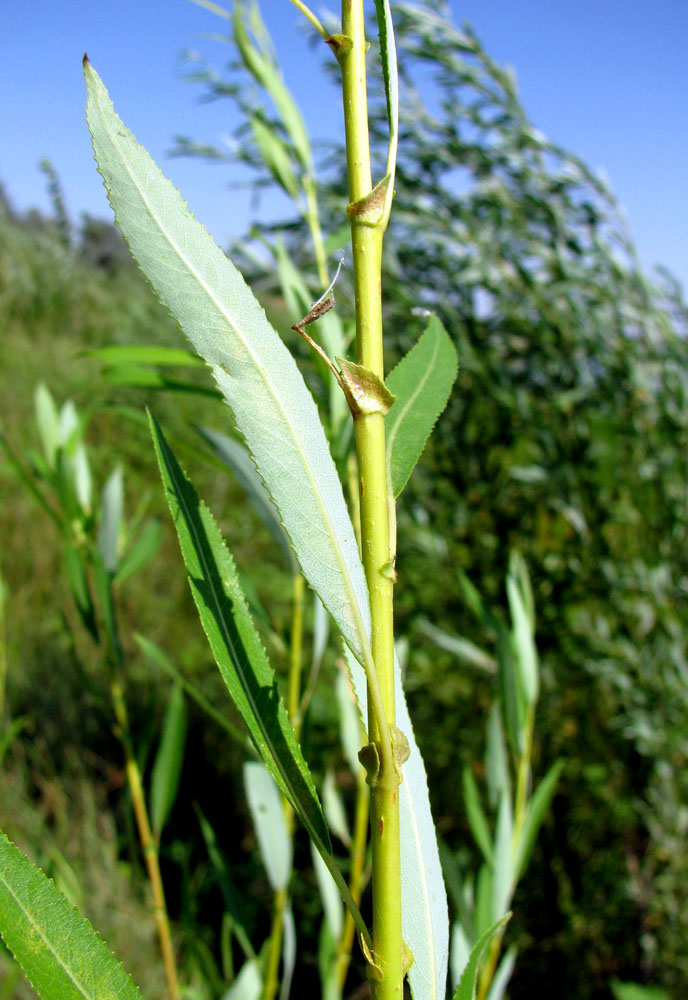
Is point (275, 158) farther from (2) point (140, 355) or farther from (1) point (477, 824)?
(1) point (477, 824)

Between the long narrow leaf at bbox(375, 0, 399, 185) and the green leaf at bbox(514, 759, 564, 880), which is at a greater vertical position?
the long narrow leaf at bbox(375, 0, 399, 185)

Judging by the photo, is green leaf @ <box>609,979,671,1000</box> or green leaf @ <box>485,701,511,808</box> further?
green leaf @ <box>609,979,671,1000</box>

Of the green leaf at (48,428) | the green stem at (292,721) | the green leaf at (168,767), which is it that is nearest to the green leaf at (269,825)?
the green stem at (292,721)

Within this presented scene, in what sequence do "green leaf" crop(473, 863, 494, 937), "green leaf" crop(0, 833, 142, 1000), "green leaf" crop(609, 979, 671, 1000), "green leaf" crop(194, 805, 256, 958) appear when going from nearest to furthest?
"green leaf" crop(0, 833, 142, 1000)
"green leaf" crop(473, 863, 494, 937)
"green leaf" crop(194, 805, 256, 958)
"green leaf" crop(609, 979, 671, 1000)

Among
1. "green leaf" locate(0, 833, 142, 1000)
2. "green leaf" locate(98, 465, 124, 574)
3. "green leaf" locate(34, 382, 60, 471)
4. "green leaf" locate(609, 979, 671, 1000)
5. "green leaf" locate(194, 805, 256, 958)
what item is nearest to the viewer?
"green leaf" locate(0, 833, 142, 1000)

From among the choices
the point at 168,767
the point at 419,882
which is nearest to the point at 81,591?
the point at 168,767

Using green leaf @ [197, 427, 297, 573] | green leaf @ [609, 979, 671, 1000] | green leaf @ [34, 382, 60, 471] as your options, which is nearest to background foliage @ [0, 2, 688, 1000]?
green leaf @ [609, 979, 671, 1000]

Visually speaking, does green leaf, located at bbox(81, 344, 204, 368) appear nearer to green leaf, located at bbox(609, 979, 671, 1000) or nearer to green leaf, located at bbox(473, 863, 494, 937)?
green leaf, located at bbox(473, 863, 494, 937)

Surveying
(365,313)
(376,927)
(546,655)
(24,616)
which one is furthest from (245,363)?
(24,616)
